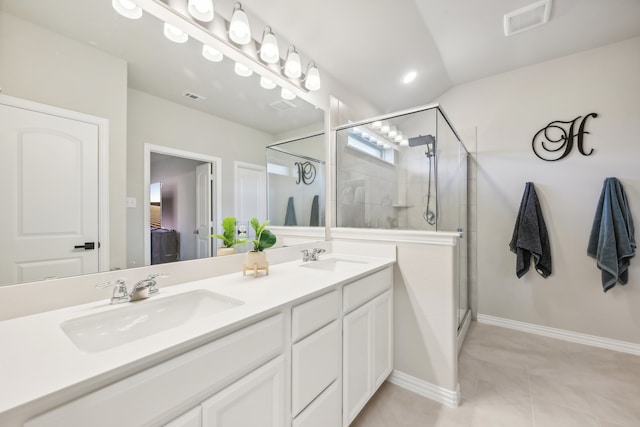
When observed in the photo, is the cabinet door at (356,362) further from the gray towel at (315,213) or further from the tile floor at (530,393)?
the gray towel at (315,213)

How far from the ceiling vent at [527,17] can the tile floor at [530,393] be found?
106 inches

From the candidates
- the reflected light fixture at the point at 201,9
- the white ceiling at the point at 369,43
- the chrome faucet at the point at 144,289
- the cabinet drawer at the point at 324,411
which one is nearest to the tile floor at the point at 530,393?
the cabinet drawer at the point at 324,411

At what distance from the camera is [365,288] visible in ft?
4.84

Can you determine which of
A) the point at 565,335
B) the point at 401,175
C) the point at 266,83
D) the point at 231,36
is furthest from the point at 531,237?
the point at 231,36

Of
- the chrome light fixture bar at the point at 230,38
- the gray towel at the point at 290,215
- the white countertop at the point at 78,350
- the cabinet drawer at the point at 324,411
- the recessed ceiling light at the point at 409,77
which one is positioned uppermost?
the recessed ceiling light at the point at 409,77

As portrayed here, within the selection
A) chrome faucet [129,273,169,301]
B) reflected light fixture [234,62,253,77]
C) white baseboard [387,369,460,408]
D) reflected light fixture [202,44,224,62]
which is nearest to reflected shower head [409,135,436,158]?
reflected light fixture [234,62,253,77]

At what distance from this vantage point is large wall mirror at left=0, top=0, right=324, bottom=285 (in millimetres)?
870

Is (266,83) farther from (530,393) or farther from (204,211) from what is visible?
(530,393)

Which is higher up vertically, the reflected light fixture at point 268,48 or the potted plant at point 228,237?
the reflected light fixture at point 268,48

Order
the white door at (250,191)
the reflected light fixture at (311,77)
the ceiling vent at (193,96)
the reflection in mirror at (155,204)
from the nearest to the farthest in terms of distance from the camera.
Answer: the reflection in mirror at (155,204)
the ceiling vent at (193,96)
the white door at (250,191)
the reflected light fixture at (311,77)

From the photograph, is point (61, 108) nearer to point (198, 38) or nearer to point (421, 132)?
point (198, 38)

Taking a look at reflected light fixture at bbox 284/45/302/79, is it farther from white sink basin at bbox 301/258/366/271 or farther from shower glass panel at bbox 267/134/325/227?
white sink basin at bbox 301/258/366/271

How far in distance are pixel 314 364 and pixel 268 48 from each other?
5.70ft

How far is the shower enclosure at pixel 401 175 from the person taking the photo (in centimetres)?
210
